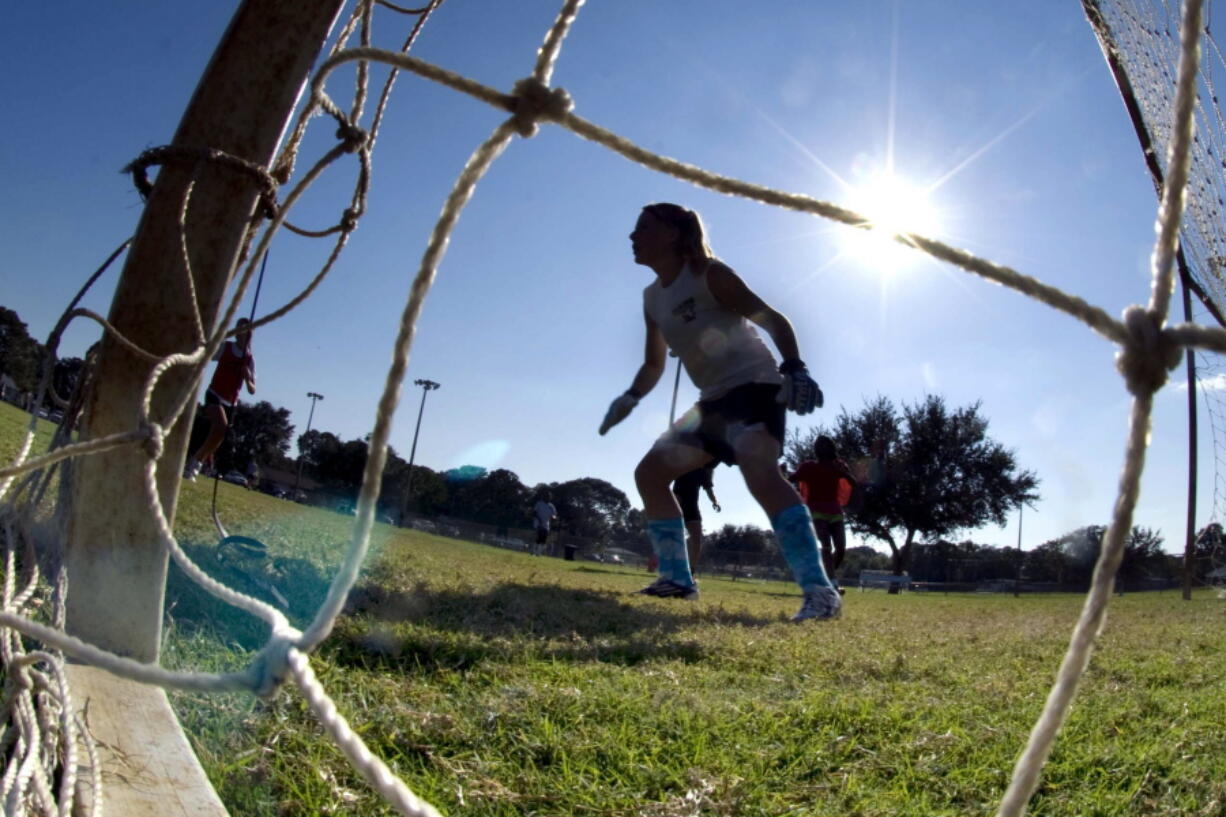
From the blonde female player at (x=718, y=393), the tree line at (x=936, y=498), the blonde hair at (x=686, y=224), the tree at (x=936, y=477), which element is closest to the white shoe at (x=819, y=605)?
the blonde female player at (x=718, y=393)

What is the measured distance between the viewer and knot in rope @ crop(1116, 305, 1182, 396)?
0.62m

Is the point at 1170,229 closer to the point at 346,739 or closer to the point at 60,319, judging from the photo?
the point at 346,739

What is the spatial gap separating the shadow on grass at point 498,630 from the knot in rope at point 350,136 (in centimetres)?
103

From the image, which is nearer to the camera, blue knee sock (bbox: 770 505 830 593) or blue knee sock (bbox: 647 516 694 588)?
blue knee sock (bbox: 770 505 830 593)

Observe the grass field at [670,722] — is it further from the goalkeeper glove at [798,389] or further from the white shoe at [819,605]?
the goalkeeper glove at [798,389]

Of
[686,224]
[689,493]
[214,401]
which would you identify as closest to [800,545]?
[686,224]

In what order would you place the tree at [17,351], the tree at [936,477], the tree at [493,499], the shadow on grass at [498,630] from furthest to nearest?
the tree at [493,499] < the tree at [17,351] < the tree at [936,477] < the shadow on grass at [498,630]

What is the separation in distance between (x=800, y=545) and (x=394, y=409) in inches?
112

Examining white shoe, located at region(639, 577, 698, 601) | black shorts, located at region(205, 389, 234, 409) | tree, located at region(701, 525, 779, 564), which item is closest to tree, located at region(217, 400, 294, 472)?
tree, located at region(701, 525, 779, 564)

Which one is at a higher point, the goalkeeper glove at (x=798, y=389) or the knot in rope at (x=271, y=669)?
the goalkeeper glove at (x=798, y=389)

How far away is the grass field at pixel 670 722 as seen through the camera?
1.20 m

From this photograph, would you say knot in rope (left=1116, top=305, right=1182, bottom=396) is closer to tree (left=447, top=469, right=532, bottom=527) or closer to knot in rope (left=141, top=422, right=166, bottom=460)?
knot in rope (left=141, top=422, right=166, bottom=460)

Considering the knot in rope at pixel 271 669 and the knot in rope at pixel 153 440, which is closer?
the knot in rope at pixel 271 669

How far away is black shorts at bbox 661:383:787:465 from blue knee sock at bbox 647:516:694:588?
15.5 inches
